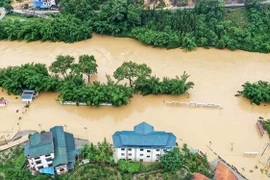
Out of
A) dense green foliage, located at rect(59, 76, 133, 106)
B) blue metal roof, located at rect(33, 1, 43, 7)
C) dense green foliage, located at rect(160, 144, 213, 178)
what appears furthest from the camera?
blue metal roof, located at rect(33, 1, 43, 7)

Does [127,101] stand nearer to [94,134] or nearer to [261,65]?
[94,134]

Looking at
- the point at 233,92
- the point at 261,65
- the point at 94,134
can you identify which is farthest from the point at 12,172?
the point at 261,65

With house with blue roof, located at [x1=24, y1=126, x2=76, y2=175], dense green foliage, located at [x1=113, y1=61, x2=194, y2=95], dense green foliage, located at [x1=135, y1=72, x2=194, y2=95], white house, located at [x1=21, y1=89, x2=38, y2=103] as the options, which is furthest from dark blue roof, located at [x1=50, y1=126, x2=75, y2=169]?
dense green foliage, located at [x1=135, y1=72, x2=194, y2=95]

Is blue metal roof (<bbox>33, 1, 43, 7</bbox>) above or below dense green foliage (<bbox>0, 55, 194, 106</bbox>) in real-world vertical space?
above

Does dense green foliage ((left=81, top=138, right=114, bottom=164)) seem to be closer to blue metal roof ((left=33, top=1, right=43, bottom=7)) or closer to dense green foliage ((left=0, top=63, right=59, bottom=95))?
dense green foliage ((left=0, top=63, right=59, bottom=95))

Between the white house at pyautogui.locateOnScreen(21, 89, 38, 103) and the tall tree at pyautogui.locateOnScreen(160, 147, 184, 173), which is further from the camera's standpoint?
the white house at pyautogui.locateOnScreen(21, 89, 38, 103)

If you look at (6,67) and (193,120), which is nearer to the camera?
(193,120)
